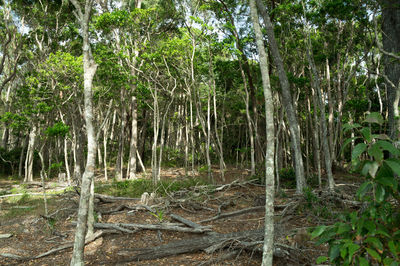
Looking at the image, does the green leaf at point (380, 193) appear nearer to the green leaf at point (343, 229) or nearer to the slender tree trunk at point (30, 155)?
the green leaf at point (343, 229)

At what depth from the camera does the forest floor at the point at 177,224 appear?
518 cm

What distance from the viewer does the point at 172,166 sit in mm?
22016

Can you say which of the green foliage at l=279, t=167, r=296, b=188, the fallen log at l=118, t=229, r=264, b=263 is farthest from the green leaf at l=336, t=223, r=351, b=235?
the green foliage at l=279, t=167, r=296, b=188

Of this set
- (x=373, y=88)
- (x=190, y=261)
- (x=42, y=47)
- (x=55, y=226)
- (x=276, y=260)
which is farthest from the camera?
(x=373, y=88)

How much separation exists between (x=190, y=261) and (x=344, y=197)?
203 inches

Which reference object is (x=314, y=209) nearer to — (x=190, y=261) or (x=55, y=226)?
(x=190, y=261)

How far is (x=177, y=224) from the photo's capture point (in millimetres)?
6793

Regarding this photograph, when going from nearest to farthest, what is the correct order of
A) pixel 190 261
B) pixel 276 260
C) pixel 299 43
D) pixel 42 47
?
pixel 276 260 < pixel 190 261 < pixel 299 43 < pixel 42 47

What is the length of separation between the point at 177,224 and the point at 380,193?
5627 millimetres

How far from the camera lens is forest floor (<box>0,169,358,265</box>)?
204 inches

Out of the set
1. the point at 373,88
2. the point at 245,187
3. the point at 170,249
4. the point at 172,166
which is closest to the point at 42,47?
the point at 172,166

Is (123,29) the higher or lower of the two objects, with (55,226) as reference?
higher

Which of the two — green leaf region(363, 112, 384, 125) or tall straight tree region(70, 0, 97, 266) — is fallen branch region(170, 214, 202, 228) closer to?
tall straight tree region(70, 0, 97, 266)

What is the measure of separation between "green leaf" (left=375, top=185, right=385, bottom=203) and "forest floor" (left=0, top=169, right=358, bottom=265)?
2.21m
